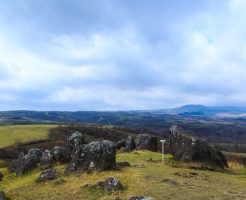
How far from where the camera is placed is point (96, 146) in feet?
95.4

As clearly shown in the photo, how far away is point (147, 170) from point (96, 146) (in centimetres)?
497

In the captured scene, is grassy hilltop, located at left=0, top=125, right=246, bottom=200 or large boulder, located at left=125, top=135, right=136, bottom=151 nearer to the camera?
grassy hilltop, located at left=0, top=125, right=246, bottom=200

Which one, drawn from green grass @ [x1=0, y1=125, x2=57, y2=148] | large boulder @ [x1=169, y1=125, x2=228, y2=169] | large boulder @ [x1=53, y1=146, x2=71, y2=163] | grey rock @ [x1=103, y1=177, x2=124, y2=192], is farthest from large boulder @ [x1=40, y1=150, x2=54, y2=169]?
green grass @ [x1=0, y1=125, x2=57, y2=148]

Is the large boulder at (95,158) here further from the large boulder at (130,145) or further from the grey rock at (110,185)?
the large boulder at (130,145)

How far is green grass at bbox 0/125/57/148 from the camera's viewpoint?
146 m

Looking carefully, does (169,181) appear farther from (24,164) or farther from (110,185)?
(24,164)

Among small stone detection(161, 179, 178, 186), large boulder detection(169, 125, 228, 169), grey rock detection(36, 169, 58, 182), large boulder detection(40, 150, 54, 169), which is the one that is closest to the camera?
small stone detection(161, 179, 178, 186)

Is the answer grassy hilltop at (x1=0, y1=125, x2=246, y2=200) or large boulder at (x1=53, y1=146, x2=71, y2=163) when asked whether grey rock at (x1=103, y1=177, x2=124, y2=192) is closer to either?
grassy hilltop at (x1=0, y1=125, x2=246, y2=200)

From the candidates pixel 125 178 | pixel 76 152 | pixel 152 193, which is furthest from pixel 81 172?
pixel 152 193

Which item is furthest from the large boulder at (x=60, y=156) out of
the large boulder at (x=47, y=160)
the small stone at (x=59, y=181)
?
the small stone at (x=59, y=181)

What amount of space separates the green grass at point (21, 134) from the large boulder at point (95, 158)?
4483 inches

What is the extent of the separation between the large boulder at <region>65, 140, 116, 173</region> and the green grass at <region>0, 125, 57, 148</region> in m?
114

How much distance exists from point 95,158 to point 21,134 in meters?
140

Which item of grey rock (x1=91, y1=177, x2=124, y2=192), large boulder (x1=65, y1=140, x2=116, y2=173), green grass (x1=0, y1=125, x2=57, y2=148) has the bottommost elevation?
green grass (x1=0, y1=125, x2=57, y2=148)
